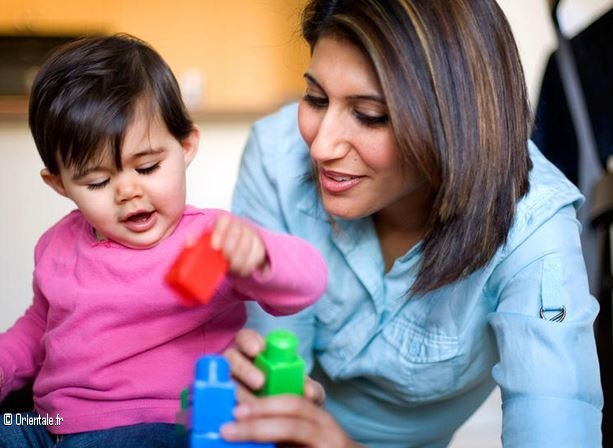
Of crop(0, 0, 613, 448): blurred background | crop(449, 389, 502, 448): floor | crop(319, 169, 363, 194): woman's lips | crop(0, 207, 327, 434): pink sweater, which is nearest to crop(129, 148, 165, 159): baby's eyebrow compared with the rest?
crop(0, 207, 327, 434): pink sweater

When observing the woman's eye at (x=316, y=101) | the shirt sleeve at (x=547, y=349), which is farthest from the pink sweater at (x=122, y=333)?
the shirt sleeve at (x=547, y=349)

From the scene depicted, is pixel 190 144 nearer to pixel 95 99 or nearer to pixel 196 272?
pixel 95 99

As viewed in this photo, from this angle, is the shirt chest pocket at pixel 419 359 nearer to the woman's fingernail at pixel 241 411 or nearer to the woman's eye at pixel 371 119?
the woman's eye at pixel 371 119

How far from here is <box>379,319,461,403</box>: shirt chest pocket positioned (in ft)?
3.71

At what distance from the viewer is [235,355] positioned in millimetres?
742

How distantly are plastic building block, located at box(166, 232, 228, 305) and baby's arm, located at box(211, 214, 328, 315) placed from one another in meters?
0.02

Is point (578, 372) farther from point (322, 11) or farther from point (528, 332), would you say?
point (322, 11)

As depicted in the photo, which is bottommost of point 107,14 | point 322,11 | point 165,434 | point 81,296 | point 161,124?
point 165,434

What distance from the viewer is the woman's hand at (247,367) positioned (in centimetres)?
71

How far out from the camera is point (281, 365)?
2.26 feet

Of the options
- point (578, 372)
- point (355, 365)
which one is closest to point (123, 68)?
point (355, 365)

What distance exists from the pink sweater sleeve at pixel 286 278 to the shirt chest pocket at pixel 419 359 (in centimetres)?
31

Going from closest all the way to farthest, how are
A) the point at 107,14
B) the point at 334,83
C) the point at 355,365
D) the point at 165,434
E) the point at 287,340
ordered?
the point at 287,340 → the point at 165,434 → the point at 334,83 → the point at 355,365 → the point at 107,14

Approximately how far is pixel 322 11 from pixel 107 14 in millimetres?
2202
